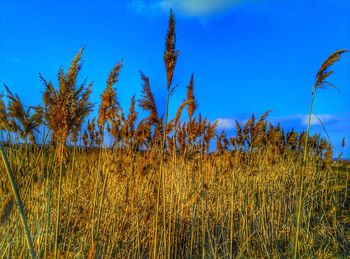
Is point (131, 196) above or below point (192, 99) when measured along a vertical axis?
below

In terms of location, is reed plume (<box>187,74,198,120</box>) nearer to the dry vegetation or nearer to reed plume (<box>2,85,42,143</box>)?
the dry vegetation

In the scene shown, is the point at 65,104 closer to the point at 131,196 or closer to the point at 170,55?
the point at 170,55

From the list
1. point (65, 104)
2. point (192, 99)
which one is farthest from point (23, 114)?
point (192, 99)

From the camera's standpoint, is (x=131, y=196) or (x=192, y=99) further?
(x=131, y=196)

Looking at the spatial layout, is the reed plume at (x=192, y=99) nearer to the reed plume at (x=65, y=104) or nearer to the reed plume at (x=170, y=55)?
the reed plume at (x=170, y=55)

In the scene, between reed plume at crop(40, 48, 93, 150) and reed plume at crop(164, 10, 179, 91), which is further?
reed plume at crop(164, 10, 179, 91)

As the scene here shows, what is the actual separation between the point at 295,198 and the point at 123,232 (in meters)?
3.57

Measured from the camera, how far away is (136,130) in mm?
4875

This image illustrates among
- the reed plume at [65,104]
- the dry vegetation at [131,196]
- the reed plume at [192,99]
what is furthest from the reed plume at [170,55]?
the reed plume at [192,99]

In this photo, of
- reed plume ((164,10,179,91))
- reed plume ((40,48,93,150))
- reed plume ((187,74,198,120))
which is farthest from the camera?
reed plume ((187,74,198,120))

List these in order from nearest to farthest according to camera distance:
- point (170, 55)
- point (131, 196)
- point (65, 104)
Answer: point (65, 104) → point (170, 55) → point (131, 196)

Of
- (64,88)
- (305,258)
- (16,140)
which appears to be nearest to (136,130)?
(16,140)

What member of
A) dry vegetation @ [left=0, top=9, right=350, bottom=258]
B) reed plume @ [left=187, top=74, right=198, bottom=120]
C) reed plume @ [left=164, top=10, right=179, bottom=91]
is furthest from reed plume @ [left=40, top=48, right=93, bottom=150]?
reed plume @ [left=187, top=74, right=198, bottom=120]

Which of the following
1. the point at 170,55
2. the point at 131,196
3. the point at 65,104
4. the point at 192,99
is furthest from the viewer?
the point at 131,196
